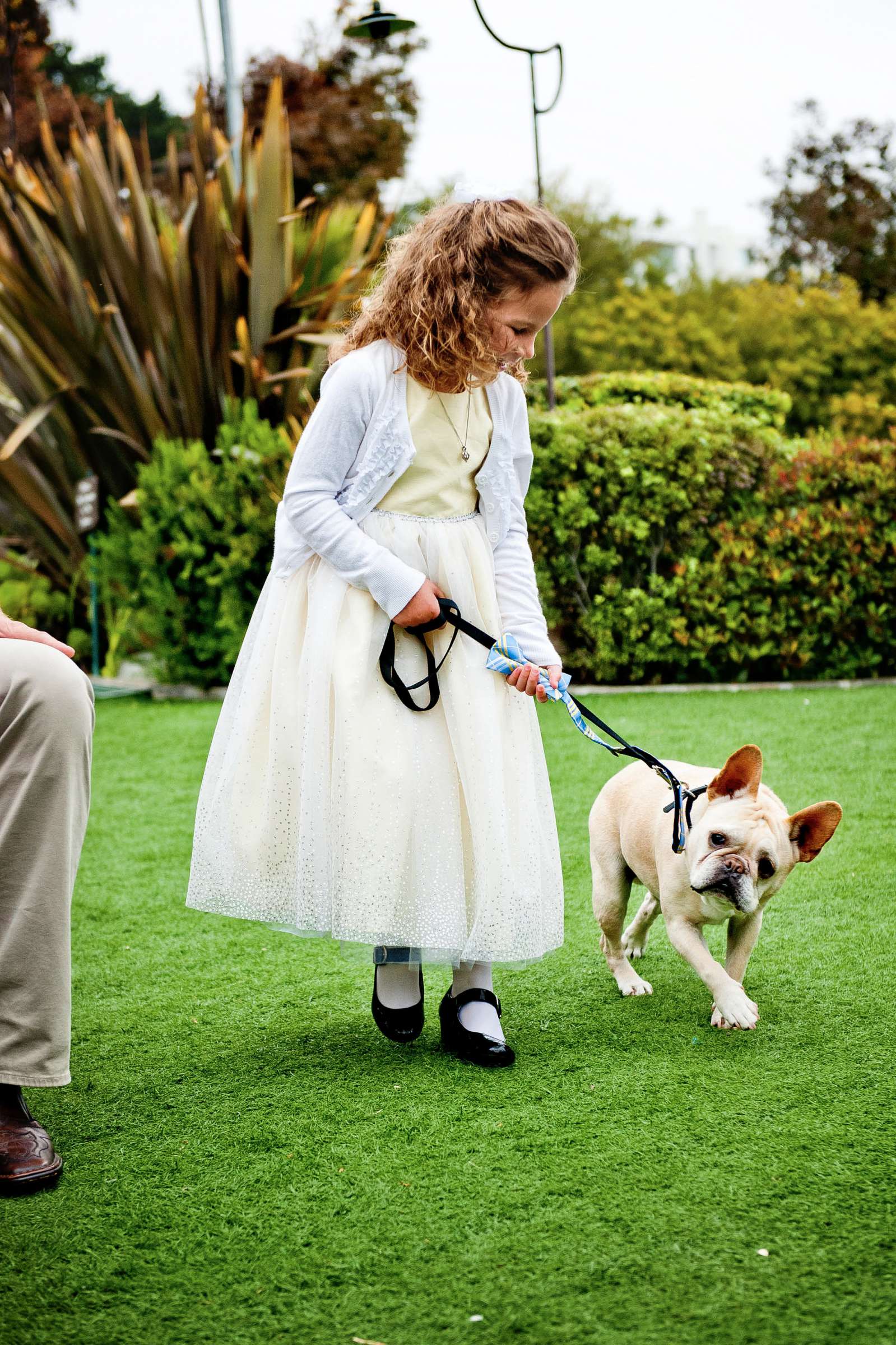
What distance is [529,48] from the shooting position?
879cm

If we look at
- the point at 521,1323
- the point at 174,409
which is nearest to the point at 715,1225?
the point at 521,1323

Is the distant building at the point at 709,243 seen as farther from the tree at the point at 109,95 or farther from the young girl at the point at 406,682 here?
the young girl at the point at 406,682

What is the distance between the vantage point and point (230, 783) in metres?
2.71

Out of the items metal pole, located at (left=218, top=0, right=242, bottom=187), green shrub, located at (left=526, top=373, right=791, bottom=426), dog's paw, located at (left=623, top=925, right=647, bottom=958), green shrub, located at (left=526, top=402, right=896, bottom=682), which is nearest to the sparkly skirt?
dog's paw, located at (left=623, top=925, right=647, bottom=958)

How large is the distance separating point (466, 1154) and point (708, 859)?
2.70 ft

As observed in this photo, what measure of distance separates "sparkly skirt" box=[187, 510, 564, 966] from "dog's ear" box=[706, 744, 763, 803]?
379 millimetres

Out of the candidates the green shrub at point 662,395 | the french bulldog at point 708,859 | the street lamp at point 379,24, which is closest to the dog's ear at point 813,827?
the french bulldog at point 708,859

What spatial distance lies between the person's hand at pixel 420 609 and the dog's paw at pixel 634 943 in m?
1.28

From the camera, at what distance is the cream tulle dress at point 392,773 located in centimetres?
260

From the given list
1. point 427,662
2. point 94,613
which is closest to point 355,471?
point 427,662

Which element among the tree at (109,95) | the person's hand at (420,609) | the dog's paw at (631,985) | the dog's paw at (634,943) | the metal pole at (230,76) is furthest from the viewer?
the tree at (109,95)

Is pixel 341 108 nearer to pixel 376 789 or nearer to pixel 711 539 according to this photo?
pixel 711 539

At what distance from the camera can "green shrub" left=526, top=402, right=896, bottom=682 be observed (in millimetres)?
7863

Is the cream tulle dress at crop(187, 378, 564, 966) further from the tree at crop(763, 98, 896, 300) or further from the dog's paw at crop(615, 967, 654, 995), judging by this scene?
the tree at crop(763, 98, 896, 300)
